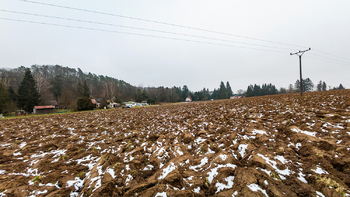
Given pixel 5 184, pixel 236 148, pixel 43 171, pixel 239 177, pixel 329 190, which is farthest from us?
pixel 236 148

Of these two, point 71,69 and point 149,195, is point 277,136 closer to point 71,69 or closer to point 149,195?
point 149,195

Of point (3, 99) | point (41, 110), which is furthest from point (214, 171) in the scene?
point (41, 110)

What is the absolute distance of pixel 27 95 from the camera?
1221 inches

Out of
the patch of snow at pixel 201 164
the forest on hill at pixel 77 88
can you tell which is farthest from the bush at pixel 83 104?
the patch of snow at pixel 201 164

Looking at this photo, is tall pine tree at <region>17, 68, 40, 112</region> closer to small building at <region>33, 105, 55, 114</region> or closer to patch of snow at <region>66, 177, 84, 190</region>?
small building at <region>33, 105, 55, 114</region>

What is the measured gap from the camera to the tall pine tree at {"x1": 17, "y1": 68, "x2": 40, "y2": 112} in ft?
100

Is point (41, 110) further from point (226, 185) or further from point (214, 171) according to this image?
point (226, 185)

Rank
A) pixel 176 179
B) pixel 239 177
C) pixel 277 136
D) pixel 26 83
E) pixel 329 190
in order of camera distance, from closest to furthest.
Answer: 1. pixel 329 190
2. pixel 239 177
3. pixel 176 179
4. pixel 277 136
5. pixel 26 83

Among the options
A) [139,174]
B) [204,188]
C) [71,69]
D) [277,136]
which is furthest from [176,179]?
[71,69]

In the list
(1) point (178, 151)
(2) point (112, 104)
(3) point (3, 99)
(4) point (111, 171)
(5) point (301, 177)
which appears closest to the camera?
(5) point (301, 177)

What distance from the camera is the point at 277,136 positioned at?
3.93m

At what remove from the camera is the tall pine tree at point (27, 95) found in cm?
3059

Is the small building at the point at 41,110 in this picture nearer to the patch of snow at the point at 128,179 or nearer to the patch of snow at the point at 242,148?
the patch of snow at the point at 128,179

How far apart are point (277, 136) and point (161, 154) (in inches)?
147
